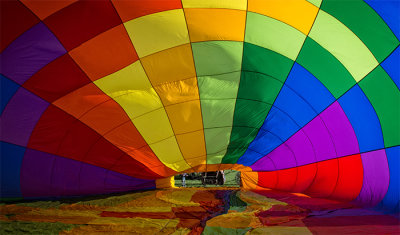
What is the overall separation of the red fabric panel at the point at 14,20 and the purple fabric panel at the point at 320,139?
3840 millimetres

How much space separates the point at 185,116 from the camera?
173 inches

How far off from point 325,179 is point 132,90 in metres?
3.03

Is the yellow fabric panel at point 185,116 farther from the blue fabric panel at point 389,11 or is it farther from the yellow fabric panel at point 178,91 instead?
the blue fabric panel at point 389,11

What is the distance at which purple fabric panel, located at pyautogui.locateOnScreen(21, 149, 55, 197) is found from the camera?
167 inches

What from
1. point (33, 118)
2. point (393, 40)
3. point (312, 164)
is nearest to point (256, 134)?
point (312, 164)

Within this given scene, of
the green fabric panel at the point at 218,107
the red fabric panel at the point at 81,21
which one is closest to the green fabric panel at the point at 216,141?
the green fabric panel at the point at 218,107

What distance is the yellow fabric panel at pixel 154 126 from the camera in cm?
432

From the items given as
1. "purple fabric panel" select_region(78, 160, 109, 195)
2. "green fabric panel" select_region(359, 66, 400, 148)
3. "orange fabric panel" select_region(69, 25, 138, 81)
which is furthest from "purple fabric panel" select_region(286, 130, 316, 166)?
"purple fabric panel" select_region(78, 160, 109, 195)

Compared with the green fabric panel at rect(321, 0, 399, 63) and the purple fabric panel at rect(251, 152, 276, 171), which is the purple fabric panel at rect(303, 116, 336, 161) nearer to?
the purple fabric panel at rect(251, 152, 276, 171)

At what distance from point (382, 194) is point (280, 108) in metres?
1.68

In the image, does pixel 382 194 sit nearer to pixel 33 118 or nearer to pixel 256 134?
pixel 256 134

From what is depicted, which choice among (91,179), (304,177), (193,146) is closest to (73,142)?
(91,179)

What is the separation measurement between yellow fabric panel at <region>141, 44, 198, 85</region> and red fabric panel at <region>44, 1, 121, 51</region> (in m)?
0.63

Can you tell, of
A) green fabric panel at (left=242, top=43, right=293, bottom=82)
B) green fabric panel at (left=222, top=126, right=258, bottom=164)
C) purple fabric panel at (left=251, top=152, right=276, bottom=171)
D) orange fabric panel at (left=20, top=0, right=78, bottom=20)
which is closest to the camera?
orange fabric panel at (left=20, top=0, right=78, bottom=20)
